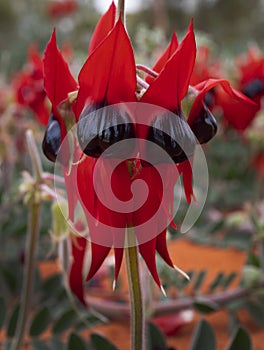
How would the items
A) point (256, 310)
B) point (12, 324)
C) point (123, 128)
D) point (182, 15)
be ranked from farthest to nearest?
point (182, 15) < point (256, 310) < point (12, 324) < point (123, 128)

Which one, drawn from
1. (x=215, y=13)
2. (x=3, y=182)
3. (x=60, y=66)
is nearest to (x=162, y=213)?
(x=60, y=66)

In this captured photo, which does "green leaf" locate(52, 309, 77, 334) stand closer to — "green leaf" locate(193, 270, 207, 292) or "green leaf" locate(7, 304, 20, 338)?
"green leaf" locate(7, 304, 20, 338)

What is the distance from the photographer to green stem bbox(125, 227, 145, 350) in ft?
1.61

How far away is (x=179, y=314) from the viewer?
1.17 m

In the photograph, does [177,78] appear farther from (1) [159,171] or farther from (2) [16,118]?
(2) [16,118]

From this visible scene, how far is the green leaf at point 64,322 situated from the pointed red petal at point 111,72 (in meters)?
0.60

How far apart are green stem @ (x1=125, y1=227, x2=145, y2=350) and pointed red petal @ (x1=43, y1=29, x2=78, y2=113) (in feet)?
0.46

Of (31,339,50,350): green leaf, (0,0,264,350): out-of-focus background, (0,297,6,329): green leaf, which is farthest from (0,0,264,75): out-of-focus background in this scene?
(31,339,50,350): green leaf

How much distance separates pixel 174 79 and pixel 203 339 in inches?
18.3

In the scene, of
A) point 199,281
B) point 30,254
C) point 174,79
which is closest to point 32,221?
point 30,254

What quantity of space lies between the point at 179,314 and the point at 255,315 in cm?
16

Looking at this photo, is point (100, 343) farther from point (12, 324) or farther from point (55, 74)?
point (55, 74)

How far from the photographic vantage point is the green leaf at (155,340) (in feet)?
2.64

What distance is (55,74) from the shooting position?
51 cm
